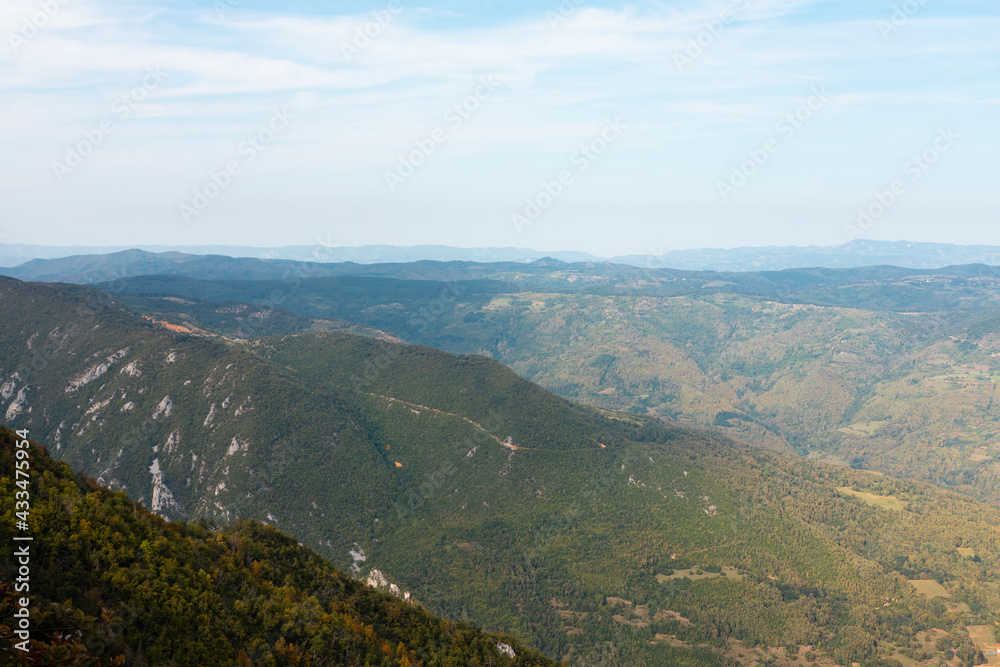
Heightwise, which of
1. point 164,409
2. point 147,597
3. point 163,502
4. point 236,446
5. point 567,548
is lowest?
point 567,548

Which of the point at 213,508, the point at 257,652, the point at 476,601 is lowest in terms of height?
the point at 476,601

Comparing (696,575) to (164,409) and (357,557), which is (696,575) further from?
(164,409)

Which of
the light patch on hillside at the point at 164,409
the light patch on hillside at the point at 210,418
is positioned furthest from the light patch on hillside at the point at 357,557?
the light patch on hillside at the point at 164,409

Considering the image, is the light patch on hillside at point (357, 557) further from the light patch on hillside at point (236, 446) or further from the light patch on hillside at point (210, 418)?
the light patch on hillside at point (210, 418)

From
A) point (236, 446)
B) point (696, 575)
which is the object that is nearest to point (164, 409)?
point (236, 446)

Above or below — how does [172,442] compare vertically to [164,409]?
below

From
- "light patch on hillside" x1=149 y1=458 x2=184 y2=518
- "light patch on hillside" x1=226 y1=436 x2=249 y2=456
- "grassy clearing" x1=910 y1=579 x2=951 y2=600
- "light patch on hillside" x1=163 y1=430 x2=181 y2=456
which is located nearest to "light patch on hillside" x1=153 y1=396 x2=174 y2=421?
"light patch on hillside" x1=163 y1=430 x2=181 y2=456

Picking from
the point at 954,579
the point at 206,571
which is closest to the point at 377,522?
the point at 206,571

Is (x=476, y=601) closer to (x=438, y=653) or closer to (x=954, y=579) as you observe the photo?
(x=438, y=653)

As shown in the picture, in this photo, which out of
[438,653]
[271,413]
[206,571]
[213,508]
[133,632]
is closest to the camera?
[133,632]
